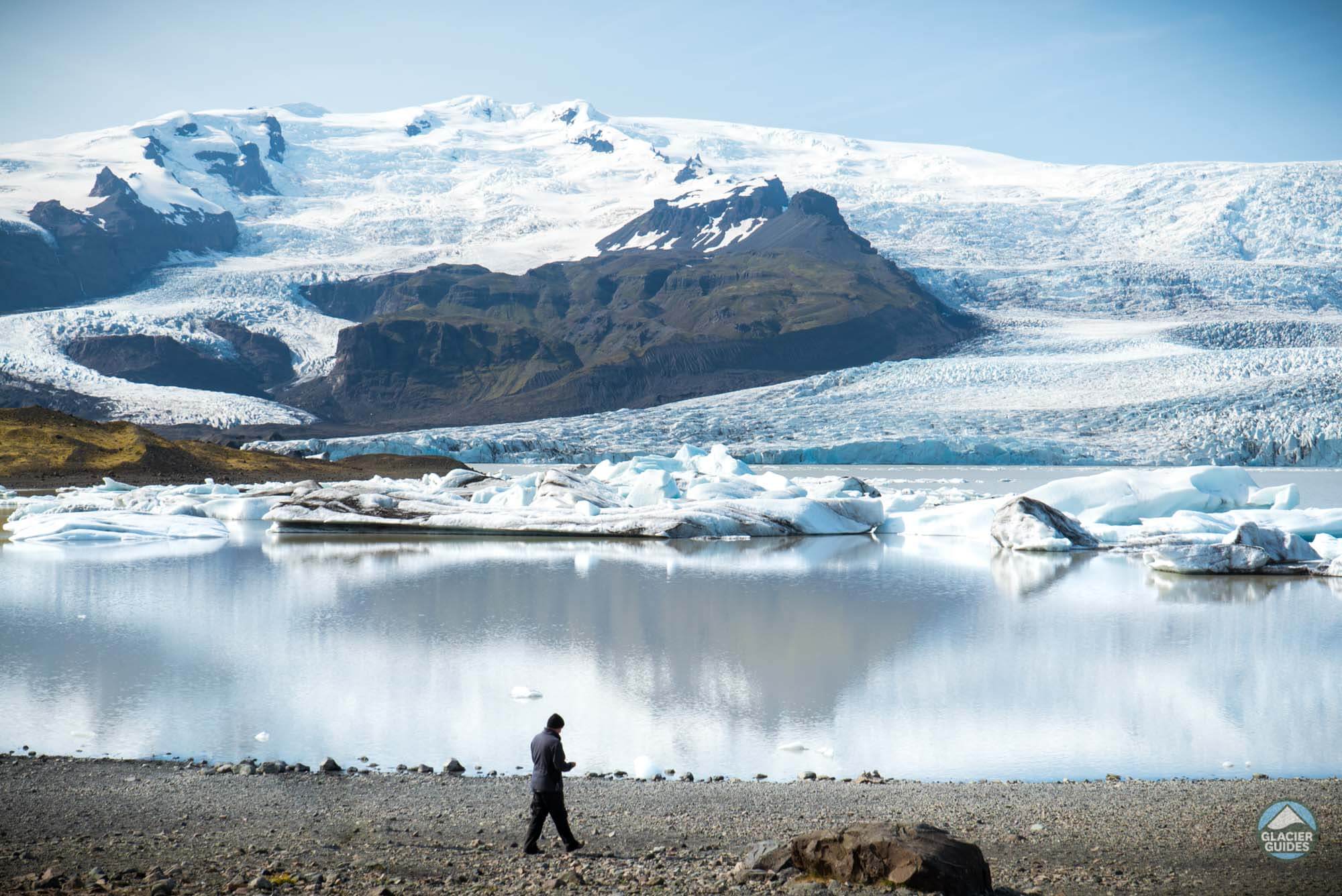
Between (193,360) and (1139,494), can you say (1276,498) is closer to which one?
(1139,494)

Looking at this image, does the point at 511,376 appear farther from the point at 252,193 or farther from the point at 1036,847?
the point at 1036,847

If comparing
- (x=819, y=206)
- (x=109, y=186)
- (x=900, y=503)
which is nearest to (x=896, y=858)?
(x=900, y=503)

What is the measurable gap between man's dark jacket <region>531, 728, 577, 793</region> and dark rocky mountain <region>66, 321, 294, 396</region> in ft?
248

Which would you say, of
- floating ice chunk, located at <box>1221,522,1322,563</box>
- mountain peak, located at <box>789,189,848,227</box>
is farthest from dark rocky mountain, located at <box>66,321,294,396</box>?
floating ice chunk, located at <box>1221,522,1322,563</box>

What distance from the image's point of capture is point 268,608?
10750 millimetres

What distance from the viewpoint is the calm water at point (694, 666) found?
604 cm

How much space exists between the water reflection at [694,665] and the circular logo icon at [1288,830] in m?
0.99

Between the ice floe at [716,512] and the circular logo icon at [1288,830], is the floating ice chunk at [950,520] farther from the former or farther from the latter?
the circular logo icon at [1288,830]

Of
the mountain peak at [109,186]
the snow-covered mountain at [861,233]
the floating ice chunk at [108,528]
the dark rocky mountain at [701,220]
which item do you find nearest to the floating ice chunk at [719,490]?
the floating ice chunk at [108,528]

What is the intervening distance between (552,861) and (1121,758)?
132 inches

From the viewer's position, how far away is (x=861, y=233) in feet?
313

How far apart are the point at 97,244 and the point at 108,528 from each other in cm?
9470

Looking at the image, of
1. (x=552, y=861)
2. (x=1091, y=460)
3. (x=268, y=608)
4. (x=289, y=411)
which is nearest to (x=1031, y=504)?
(x=268, y=608)

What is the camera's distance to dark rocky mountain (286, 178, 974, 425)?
77.2 m
